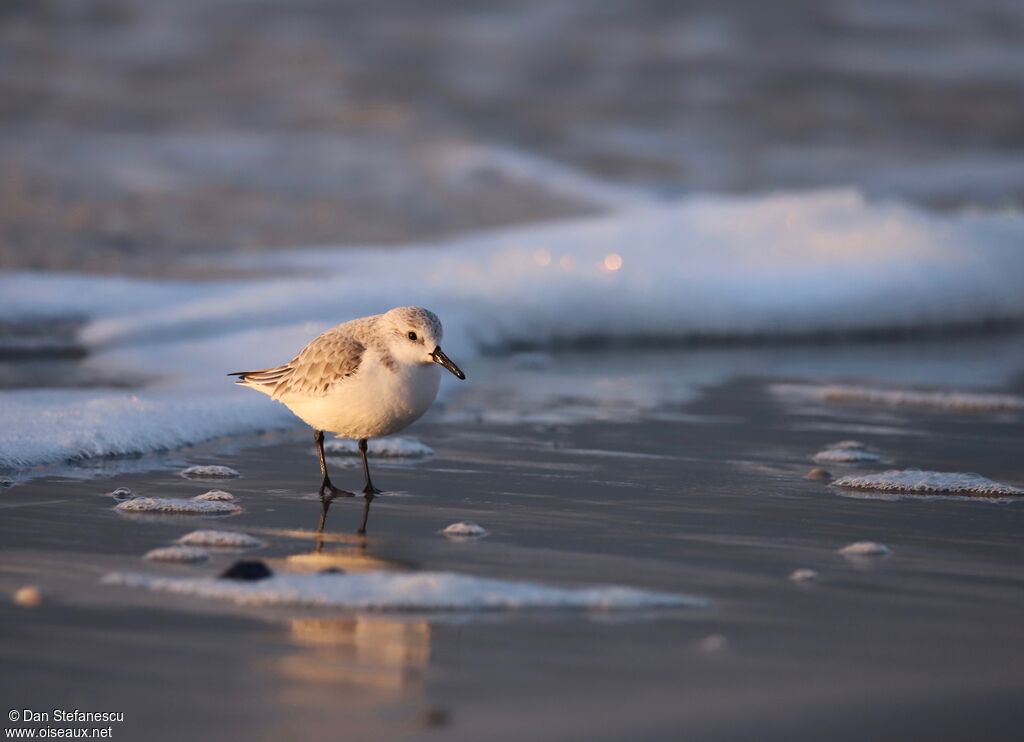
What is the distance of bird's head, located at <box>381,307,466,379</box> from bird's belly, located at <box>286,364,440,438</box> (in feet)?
0.17

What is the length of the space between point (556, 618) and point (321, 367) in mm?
1854

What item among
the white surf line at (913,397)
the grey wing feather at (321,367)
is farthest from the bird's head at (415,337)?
the white surf line at (913,397)

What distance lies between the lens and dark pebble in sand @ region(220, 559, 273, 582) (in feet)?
11.0

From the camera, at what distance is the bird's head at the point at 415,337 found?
4.56 meters

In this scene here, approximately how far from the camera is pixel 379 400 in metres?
4.57

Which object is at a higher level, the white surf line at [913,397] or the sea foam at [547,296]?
the sea foam at [547,296]

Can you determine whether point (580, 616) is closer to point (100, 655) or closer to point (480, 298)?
point (100, 655)

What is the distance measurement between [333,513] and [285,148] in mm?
13983

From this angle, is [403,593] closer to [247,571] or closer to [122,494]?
[247,571]

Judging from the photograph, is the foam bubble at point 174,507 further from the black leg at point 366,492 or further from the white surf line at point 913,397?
the white surf line at point 913,397

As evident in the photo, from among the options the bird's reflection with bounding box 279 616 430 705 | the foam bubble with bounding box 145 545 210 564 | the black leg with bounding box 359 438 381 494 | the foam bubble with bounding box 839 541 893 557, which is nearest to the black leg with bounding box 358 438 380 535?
the black leg with bounding box 359 438 381 494

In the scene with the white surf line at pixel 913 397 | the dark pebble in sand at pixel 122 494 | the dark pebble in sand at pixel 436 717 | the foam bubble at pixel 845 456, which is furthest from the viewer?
the white surf line at pixel 913 397

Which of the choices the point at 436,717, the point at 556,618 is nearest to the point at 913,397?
the point at 556,618

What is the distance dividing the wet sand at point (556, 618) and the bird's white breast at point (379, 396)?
0.24 metres
